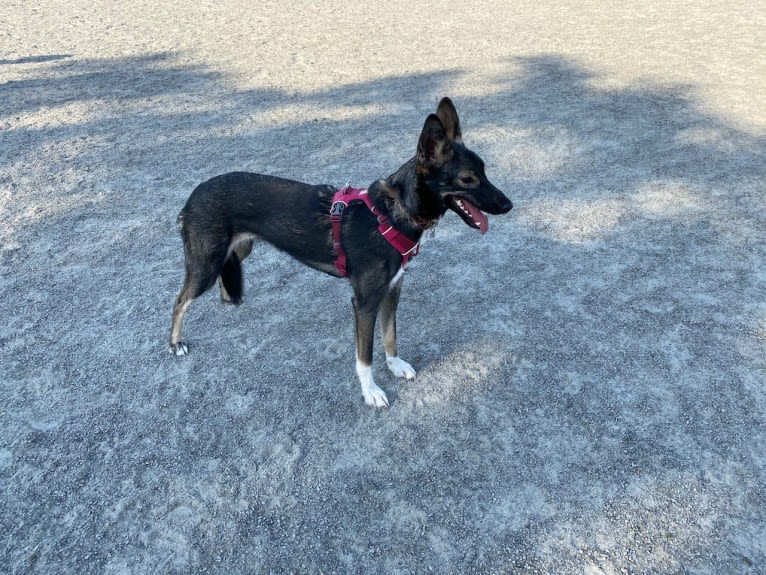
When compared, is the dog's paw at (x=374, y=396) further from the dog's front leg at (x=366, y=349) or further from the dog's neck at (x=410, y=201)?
the dog's neck at (x=410, y=201)

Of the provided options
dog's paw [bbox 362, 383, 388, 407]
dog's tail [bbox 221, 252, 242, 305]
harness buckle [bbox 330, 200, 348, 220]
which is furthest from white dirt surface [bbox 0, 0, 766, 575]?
harness buckle [bbox 330, 200, 348, 220]

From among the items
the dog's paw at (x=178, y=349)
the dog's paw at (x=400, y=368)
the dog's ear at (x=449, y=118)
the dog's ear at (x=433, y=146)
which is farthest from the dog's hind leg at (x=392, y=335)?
the dog's paw at (x=178, y=349)

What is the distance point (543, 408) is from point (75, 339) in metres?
3.78

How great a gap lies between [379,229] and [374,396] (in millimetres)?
1222

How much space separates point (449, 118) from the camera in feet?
10.8

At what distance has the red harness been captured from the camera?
349 centimetres

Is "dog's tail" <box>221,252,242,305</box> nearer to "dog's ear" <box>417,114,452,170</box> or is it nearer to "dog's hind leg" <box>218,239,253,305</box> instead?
"dog's hind leg" <box>218,239,253,305</box>

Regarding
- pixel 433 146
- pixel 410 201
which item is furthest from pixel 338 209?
pixel 433 146

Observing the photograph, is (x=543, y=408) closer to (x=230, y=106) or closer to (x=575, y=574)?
(x=575, y=574)

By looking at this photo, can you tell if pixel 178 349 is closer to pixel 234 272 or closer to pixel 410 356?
pixel 234 272

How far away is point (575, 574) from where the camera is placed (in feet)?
9.38

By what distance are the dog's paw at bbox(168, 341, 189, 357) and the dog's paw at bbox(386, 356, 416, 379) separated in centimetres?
164

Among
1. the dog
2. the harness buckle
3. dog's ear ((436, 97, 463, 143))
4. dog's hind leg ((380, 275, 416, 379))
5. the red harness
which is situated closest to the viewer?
dog's ear ((436, 97, 463, 143))

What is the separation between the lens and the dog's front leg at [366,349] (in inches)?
145
